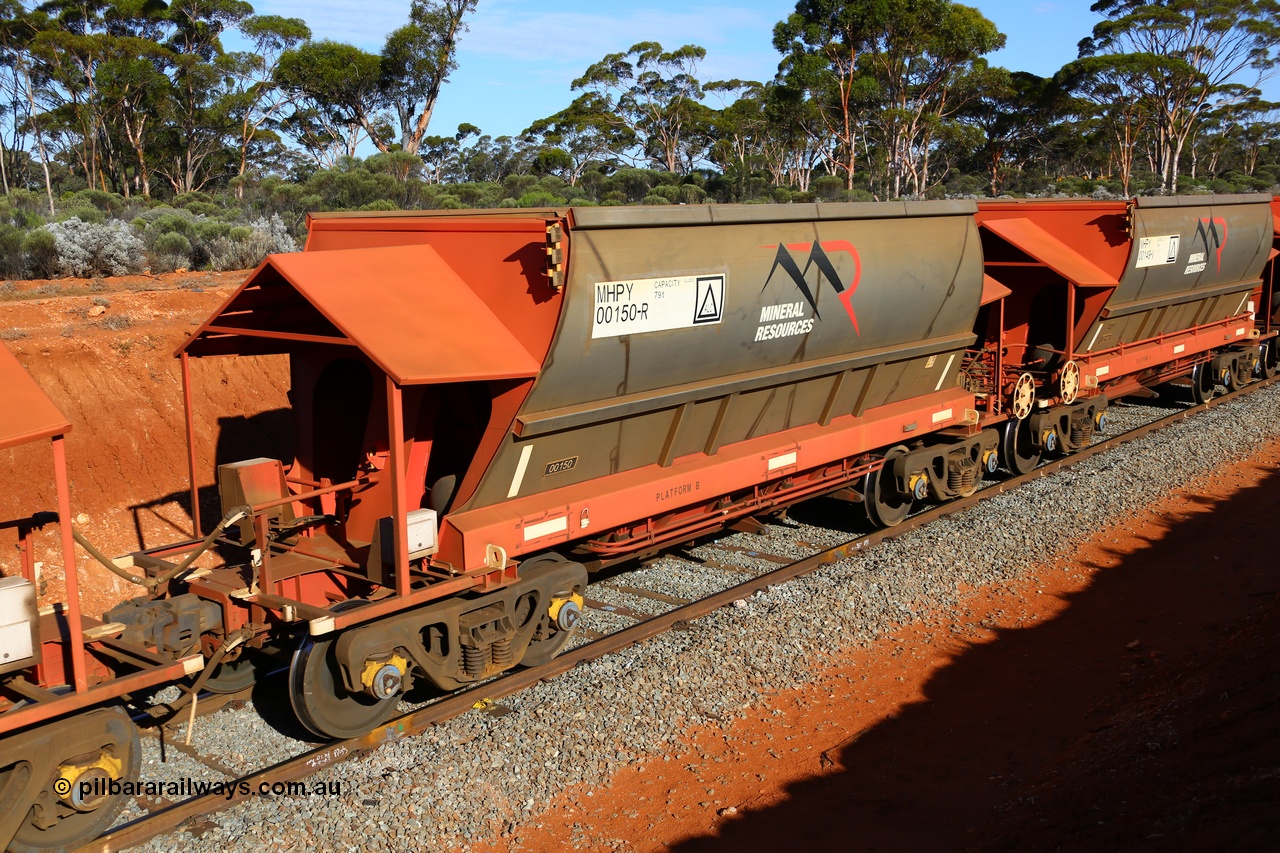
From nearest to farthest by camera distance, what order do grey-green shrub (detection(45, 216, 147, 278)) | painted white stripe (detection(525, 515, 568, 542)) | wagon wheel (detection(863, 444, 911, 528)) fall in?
1. painted white stripe (detection(525, 515, 568, 542))
2. wagon wheel (detection(863, 444, 911, 528))
3. grey-green shrub (detection(45, 216, 147, 278))

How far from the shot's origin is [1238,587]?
9305mm

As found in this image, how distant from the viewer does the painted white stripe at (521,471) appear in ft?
23.6

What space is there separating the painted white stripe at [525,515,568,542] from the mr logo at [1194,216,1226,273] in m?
12.0

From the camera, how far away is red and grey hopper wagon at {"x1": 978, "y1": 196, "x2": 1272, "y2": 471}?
41.2ft

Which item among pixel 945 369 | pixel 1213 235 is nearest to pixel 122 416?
pixel 945 369

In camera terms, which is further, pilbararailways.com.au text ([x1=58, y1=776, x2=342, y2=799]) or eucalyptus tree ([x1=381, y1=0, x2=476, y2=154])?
eucalyptus tree ([x1=381, y1=0, x2=476, y2=154])

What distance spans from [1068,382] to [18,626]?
11360 millimetres

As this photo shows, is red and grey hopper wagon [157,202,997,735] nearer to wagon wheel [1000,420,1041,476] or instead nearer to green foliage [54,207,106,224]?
wagon wheel [1000,420,1041,476]

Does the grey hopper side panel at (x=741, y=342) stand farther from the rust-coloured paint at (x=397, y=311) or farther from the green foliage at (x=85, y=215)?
the green foliage at (x=85, y=215)

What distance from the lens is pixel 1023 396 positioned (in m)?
12.3

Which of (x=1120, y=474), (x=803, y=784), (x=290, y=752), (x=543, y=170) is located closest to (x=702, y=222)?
(x=803, y=784)

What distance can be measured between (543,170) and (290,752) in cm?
4895

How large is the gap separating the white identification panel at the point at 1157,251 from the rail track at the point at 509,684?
12.3 feet

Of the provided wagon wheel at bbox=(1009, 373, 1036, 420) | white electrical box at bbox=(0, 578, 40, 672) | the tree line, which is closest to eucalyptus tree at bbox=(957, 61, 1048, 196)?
the tree line
